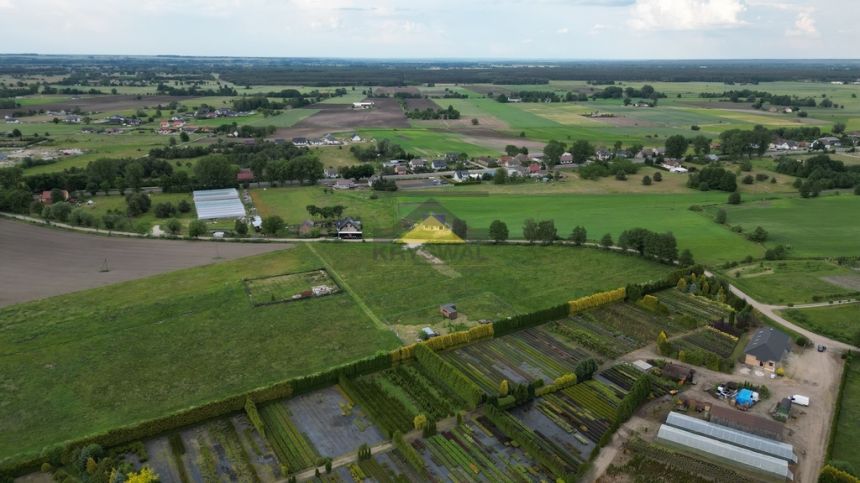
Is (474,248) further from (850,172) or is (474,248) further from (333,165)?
(850,172)

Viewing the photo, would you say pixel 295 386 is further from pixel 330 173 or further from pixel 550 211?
pixel 330 173

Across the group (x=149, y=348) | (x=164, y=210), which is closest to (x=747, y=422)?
(x=149, y=348)

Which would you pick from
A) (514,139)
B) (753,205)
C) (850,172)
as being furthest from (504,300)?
(514,139)

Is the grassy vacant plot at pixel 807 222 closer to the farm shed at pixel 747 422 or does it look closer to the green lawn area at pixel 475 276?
the green lawn area at pixel 475 276

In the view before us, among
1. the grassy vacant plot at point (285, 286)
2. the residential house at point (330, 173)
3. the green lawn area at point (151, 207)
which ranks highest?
the residential house at point (330, 173)

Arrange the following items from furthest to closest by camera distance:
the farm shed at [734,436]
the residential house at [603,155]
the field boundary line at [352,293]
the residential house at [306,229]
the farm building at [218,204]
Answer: the residential house at [603,155]
the farm building at [218,204]
the residential house at [306,229]
the field boundary line at [352,293]
the farm shed at [734,436]

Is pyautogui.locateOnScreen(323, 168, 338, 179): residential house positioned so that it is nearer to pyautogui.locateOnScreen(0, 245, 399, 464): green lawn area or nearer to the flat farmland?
the flat farmland

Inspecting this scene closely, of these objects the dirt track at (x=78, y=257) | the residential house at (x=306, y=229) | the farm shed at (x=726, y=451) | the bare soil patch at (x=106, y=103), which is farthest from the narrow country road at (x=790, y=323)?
the bare soil patch at (x=106, y=103)
